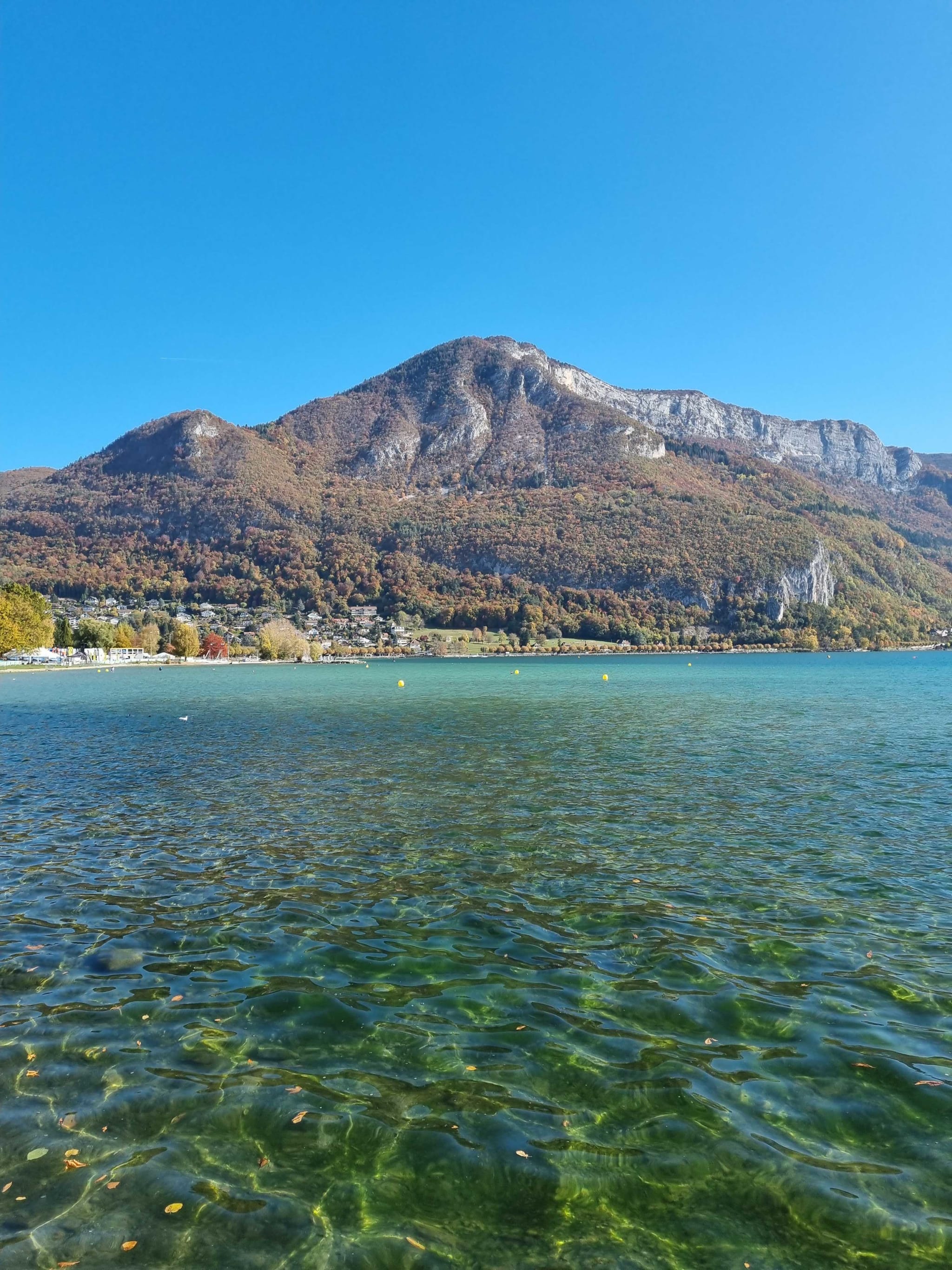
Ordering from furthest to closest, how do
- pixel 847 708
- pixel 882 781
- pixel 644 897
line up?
pixel 847 708, pixel 882 781, pixel 644 897

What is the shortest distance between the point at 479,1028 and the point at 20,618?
10185 cm

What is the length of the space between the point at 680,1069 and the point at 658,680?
7506cm

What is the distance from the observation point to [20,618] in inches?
3642

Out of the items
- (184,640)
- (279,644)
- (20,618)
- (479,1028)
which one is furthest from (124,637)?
(479,1028)

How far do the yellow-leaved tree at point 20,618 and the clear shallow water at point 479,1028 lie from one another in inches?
3242

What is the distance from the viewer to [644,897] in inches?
434

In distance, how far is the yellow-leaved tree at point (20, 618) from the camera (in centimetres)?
8862

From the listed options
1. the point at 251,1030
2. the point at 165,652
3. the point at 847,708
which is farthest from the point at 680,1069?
the point at 165,652

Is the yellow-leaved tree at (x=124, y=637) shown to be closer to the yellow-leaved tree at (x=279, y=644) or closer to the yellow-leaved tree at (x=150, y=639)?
the yellow-leaved tree at (x=150, y=639)

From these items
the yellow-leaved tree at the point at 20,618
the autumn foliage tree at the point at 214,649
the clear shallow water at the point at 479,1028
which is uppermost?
the yellow-leaved tree at the point at 20,618

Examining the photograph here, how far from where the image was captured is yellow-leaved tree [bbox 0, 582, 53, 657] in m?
88.6

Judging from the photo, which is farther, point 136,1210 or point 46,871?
point 46,871

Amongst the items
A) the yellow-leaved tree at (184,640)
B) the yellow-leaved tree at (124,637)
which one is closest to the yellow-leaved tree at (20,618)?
the yellow-leaved tree at (184,640)

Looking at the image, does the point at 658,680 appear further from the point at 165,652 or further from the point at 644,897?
the point at 165,652
